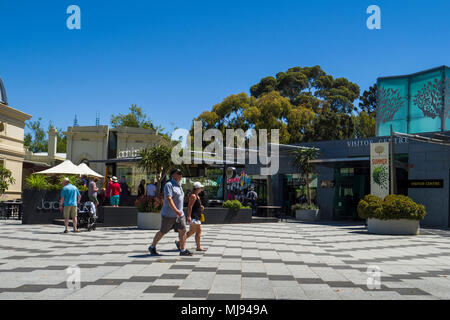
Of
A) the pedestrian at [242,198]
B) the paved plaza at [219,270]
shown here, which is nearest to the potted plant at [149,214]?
the paved plaza at [219,270]

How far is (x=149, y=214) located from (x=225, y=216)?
484 cm

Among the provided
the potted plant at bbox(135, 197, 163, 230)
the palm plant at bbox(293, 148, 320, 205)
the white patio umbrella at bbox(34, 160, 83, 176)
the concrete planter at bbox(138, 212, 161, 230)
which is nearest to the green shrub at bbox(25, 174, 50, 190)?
the white patio umbrella at bbox(34, 160, 83, 176)

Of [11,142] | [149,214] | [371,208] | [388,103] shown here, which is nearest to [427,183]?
[388,103]

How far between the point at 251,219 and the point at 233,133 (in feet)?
55.2

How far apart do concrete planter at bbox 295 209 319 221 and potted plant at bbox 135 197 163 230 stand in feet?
35.5

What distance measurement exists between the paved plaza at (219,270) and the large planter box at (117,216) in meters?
3.83

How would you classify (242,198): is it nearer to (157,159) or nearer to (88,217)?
(157,159)

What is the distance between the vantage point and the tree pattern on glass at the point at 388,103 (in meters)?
23.6

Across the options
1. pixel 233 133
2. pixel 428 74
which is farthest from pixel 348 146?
pixel 233 133

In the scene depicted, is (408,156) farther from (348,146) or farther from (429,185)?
(348,146)

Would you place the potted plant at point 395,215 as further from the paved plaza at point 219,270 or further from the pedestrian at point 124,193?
the pedestrian at point 124,193

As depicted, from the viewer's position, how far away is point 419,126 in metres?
22.7

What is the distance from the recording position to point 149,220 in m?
14.5

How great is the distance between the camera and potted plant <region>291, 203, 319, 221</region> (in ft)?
75.8
